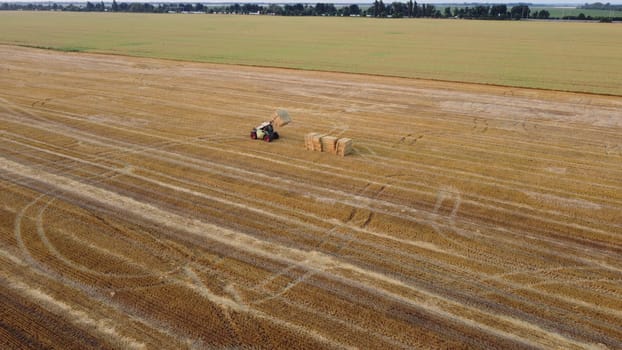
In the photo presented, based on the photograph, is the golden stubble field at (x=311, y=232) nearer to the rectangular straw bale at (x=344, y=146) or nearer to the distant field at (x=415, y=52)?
the rectangular straw bale at (x=344, y=146)

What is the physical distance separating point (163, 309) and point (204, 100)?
81.4ft

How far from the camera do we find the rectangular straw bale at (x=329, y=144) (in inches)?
862

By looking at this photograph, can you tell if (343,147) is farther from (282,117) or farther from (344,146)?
(282,117)

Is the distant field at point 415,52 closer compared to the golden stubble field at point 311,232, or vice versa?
the golden stubble field at point 311,232

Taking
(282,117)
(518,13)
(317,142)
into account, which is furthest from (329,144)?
(518,13)

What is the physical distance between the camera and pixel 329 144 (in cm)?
2208

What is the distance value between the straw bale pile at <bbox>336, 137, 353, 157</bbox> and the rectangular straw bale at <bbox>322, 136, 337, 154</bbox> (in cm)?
19

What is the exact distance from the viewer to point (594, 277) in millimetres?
12539

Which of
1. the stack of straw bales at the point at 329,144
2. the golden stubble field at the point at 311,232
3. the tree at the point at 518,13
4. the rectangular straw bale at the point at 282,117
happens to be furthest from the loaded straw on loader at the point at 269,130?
the tree at the point at 518,13

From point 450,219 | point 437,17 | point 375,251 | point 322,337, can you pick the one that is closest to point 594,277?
point 450,219

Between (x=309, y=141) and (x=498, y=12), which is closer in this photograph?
(x=309, y=141)

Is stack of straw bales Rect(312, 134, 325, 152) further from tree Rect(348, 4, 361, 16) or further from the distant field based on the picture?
tree Rect(348, 4, 361, 16)

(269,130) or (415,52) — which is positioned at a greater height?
(415,52)

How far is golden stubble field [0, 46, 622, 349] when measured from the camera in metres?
10.8
